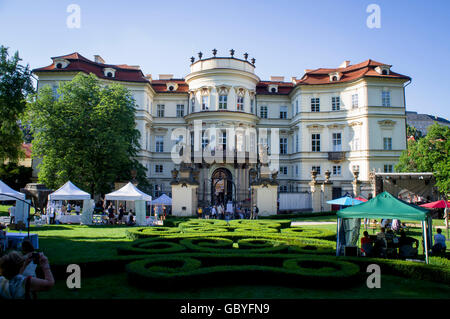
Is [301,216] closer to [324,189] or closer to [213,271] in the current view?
[324,189]

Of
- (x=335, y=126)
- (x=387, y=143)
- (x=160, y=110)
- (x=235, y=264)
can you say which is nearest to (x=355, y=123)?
(x=335, y=126)

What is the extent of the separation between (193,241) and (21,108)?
2525 centimetres

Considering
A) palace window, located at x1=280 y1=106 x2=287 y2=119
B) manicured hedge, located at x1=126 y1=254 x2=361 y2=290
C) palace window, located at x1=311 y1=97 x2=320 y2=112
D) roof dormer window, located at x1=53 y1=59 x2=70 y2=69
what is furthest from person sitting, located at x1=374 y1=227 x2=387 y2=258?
roof dormer window, located at x1=53 y1=59 x2=70 y2=69

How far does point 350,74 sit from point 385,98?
18.2ft

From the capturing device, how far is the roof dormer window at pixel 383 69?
128ft

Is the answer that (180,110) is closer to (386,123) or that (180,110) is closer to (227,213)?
(227,213)

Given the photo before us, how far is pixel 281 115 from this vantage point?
150 feet

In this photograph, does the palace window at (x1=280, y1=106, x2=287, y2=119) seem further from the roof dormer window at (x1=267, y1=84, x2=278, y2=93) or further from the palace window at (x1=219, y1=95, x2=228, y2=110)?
the palace window at (x1=219, y1=95, x2=228, y2=110)

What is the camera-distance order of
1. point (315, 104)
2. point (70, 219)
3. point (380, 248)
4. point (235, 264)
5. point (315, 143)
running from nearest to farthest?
point (235, 264)
point (380, 248)
point (70, 219)
point (315, 143)
point (315, 104)

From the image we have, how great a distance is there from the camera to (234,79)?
40.4 meters

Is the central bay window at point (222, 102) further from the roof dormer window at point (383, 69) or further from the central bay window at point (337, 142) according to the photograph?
the roof dormer window at point (383, 69)

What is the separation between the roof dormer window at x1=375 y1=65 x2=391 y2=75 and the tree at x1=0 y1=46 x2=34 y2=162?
38103 mm

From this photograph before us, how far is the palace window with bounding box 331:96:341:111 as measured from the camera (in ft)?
135

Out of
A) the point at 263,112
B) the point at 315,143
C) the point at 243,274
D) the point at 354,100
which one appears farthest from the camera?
the point at 263,112
